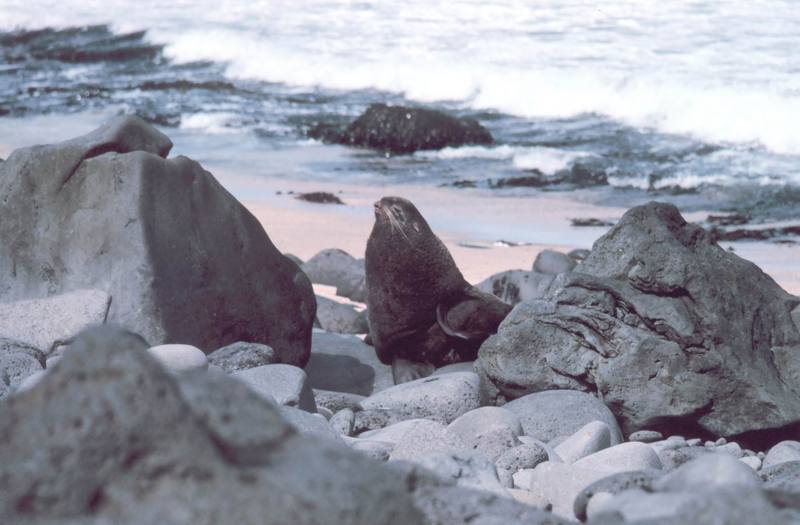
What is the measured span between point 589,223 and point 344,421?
21.7 ft

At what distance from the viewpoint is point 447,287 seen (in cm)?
710

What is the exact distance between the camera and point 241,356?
595cm

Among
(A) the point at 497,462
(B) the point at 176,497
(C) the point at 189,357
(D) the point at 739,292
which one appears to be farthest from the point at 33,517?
(D) the point at 739,292

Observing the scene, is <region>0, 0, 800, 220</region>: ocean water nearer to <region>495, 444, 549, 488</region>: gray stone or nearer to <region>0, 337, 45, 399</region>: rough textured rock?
<region>495, 444, 549, 488</region>: gray stone

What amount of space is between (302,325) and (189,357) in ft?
6.19

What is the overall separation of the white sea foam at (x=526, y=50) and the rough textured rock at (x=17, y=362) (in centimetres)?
1129

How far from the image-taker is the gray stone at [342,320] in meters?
8.27

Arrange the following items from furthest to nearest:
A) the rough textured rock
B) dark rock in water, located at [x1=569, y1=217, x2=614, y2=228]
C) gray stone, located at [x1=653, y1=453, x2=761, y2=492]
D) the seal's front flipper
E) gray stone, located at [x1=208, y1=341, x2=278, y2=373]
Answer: dark rock in water, located at [x1=569, y1=217, x2=614, y2=228]
the seal's front flipper
gray stone, located at [x1=208, y1=341, x2=278, y2=373]
the rough textured rock
gray stone, located at [x1=653, y1=453, x2=761, y2=492]

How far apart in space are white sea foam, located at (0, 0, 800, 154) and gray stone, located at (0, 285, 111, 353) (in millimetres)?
10678

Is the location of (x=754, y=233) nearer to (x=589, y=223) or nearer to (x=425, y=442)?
(x=589, y=223)

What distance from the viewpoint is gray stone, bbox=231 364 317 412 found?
5.18 m

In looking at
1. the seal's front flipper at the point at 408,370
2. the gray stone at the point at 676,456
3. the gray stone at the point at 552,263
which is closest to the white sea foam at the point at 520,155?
the gray stone at the point at 552,263

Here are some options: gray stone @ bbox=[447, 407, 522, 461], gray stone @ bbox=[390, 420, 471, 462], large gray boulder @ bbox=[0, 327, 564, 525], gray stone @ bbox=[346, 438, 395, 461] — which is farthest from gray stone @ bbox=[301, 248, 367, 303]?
large gray boulder @ bbox=[0, 327, 564, 525]

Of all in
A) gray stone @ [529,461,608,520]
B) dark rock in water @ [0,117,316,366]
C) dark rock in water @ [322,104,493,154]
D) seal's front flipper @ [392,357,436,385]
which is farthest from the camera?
dark rock in water @ [322,104,493,154]
